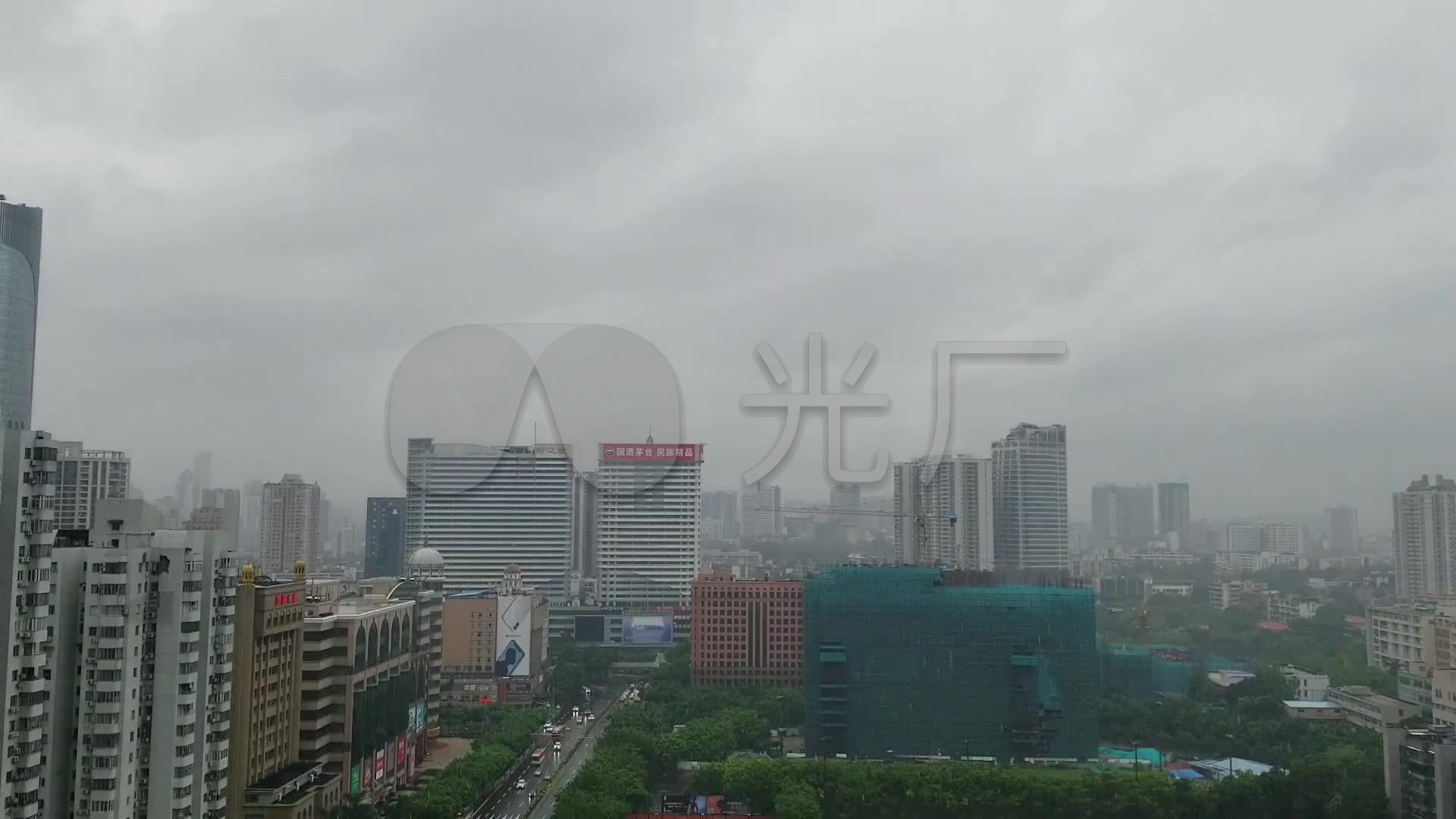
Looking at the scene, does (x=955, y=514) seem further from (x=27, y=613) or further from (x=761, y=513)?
(x=27, y=613)

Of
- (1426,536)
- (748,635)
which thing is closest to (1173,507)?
(1426,536)

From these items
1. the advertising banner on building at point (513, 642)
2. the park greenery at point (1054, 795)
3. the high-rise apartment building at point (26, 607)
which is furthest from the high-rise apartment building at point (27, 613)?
the advertising banner on building at point (513, 642)

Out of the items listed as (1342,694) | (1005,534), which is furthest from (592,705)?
(1342,694)

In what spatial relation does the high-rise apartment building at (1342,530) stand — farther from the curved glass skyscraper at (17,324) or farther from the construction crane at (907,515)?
the curved glass skyscraper at (17,324)

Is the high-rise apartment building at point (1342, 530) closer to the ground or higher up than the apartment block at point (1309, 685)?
higher up

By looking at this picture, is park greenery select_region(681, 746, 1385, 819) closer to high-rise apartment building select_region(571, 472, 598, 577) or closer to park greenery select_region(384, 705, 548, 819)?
park greenery select_region(384, 705, 548, 819)

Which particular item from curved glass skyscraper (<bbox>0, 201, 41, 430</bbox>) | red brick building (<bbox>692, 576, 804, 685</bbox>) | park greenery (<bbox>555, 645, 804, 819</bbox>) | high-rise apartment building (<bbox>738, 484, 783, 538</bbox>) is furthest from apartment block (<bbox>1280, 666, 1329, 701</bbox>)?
curved glass skyscraper (<bbox>0, 201, 41, 430</bbox>)

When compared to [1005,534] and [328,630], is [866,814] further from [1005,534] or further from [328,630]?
[1005,534]
